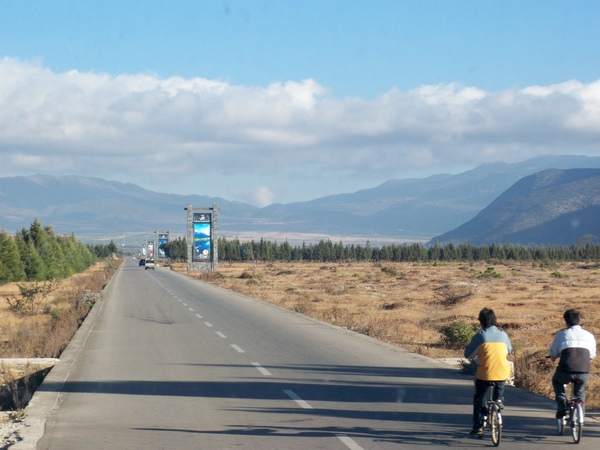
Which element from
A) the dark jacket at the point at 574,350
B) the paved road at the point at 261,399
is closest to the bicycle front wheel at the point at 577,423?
the paved road at the point at 261,399

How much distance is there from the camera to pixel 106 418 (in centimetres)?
1030

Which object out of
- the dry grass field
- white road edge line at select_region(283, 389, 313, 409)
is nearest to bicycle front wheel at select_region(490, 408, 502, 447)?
white road edge line at select_region(283, 389, 313, 409)

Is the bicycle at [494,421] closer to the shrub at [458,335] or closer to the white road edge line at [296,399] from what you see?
the white road edge line at [296,399]

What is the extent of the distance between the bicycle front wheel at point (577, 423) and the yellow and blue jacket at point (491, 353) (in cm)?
81

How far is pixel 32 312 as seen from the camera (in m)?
36.2

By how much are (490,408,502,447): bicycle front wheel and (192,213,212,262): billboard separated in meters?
82.5

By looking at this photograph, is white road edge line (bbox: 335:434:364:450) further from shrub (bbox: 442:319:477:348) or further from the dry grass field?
shrub (bbox: 442:319:477:348)

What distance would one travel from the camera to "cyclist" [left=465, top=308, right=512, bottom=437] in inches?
357

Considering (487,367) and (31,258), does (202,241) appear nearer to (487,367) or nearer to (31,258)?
(31,258)

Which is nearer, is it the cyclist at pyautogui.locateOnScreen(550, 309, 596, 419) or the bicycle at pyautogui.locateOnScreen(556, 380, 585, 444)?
the bicycle at pyautogui.locateOnScreen(556, 380, 585, 444)

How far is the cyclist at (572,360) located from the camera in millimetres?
9273

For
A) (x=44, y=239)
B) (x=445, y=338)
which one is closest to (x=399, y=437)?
(x=445, y=338)

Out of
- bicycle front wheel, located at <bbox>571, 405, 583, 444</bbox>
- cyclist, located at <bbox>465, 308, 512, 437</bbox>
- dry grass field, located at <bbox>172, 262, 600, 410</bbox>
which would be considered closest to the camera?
bicycle front wheel, located at <bbox>571, 405, 583, 444</bbox>

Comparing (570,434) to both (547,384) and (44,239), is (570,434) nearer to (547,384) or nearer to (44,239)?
(547,384)
